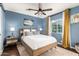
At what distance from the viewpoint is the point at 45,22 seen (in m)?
2.03

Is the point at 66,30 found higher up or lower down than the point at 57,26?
lower down

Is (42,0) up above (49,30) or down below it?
above

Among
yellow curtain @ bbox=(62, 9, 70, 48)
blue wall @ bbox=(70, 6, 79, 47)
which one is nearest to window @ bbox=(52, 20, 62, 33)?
yellow curtain @ bbox=(62, 9, 70, 48)

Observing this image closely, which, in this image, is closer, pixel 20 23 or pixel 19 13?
pixel 19 13

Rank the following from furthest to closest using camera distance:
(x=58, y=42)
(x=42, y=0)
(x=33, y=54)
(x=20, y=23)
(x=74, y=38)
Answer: (x=20, y=23) < (x=74, y=38) < (x=58, y=42) < (x=33, y=54) < (x=42, y=0)

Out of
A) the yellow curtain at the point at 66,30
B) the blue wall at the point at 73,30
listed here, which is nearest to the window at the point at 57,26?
the yellow curtain at the point at 66,30

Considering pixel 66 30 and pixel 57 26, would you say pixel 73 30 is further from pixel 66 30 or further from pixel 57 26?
pixel 57 26

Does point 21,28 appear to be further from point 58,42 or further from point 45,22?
point 58,42

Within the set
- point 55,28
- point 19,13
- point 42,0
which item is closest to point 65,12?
point 55,28

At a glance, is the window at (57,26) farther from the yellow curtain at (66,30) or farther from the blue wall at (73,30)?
the blue wall at (73,30)

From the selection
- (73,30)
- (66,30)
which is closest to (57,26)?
(66,30)

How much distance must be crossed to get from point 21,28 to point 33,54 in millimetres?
1425

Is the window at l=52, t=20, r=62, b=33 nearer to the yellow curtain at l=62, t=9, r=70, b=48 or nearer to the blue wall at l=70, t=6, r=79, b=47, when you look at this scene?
the yellow curtain at l=62, t=9, r=70, b=48

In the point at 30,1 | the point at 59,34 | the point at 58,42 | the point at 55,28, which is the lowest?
the point at 58,42
